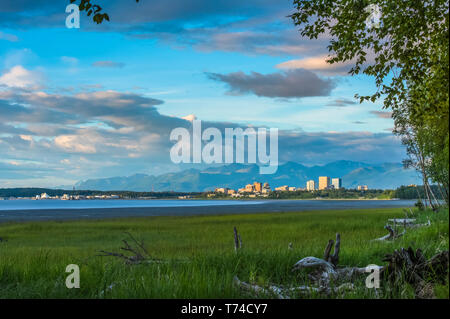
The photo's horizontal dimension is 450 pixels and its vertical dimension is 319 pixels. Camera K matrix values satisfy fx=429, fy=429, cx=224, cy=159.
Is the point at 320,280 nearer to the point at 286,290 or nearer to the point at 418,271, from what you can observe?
the point at 286,290

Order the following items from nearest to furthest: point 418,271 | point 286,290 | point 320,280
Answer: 1. point 286,290
2. point 418,271
3. point 320,280

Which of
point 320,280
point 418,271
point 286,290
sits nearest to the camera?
point 286,290

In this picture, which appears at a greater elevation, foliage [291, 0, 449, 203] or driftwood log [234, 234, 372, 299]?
foliage [291, 0, 449, 203]

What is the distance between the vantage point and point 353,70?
1517cm

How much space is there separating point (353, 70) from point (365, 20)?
1727mm

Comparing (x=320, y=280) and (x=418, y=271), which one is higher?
(x=418, y=271)

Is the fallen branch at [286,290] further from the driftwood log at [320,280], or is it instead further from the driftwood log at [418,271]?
the driftwood log at [418,271]

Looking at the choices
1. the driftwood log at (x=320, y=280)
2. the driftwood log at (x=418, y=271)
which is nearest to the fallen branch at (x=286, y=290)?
the driftwood log at (x=320, y=280)

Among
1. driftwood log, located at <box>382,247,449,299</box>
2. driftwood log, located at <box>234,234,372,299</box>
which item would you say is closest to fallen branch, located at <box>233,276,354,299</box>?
driftwood log, located at <box>234,234,372,299</box>

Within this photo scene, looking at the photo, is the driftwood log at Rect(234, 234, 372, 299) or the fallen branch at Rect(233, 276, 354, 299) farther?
the driftwood log at Rect(234, 234, 372, 299)

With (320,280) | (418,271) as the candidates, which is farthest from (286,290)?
(418,271)

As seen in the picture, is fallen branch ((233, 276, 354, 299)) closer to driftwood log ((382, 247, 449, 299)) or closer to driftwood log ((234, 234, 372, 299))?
driftwood log ((234, 234, 372, 299))

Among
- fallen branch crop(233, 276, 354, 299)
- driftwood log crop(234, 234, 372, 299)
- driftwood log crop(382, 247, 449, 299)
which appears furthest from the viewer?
driftwood log crop(382, 247, 449, 299)
